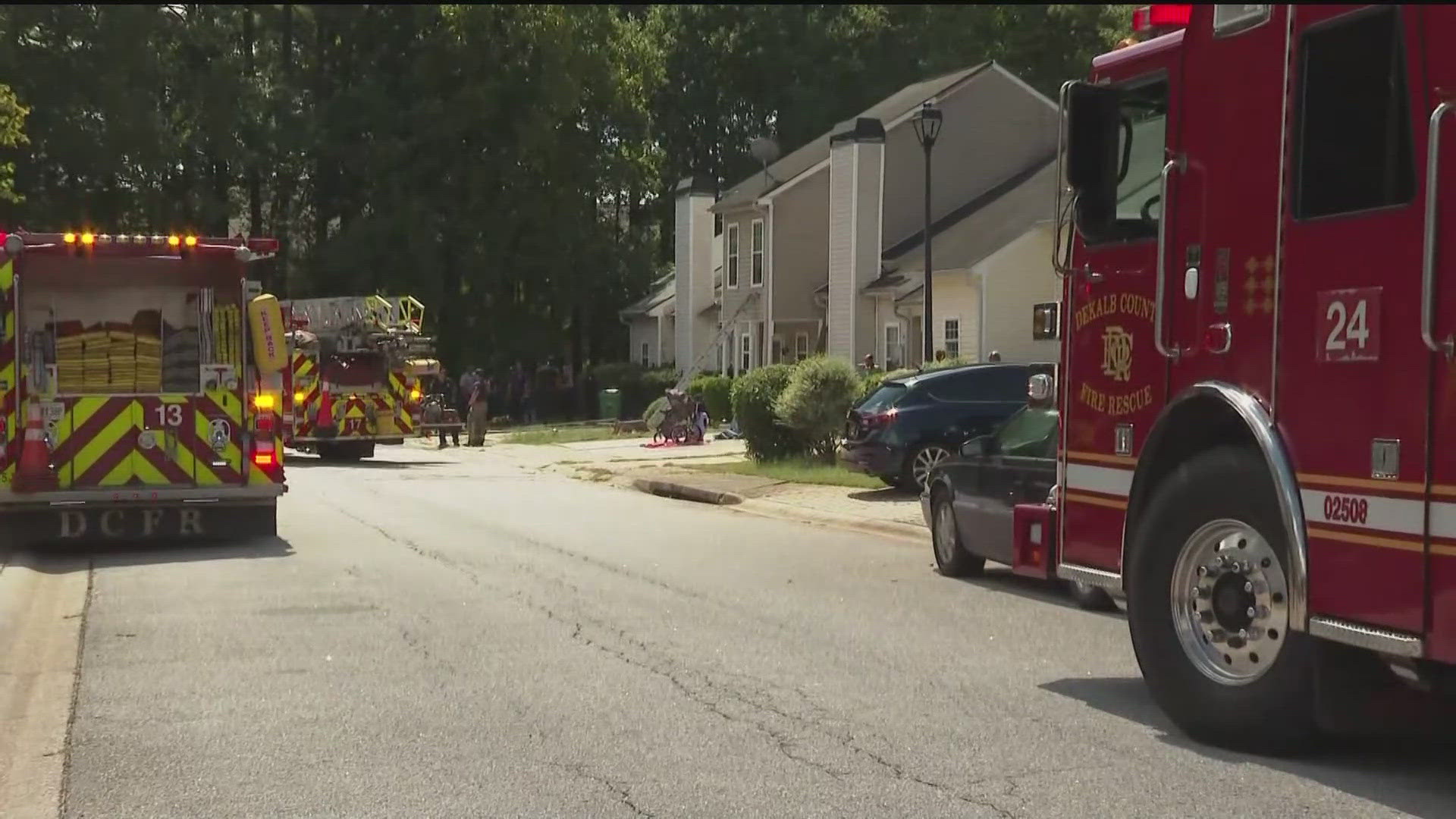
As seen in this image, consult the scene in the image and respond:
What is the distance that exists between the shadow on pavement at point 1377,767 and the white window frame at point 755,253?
36.4 m

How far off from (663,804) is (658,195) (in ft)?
207

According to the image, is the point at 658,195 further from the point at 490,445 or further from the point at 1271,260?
the point at 1271,260

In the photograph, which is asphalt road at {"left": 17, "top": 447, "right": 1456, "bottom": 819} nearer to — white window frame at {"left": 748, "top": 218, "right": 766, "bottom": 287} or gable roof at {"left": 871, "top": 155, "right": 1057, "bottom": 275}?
gable roof at {"left": 871, "top": 155, "right": 1057, "bottom": 275}

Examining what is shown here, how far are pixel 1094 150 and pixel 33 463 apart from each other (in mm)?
9865

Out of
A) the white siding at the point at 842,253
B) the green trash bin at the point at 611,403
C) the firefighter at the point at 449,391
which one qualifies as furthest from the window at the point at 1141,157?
the green trash bin at the point at 611,403

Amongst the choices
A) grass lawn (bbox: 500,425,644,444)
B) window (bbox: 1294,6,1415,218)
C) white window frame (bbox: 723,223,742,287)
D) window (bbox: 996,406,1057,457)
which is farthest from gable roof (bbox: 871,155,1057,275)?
window (bbox: 1294,6,1415,218)

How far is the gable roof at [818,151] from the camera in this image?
40.3 metres

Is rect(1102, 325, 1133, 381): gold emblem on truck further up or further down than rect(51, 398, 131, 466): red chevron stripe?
further up

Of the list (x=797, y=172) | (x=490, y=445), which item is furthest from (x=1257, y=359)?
(x=797, y=172)

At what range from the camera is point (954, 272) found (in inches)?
1387

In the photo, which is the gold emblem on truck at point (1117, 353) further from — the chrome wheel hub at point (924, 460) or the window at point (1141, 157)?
the chrome wheel hub at point (924, 460)

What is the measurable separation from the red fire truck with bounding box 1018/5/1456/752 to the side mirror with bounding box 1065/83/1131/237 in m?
0.01

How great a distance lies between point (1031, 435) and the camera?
1212 centimetres

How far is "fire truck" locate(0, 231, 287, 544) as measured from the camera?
14297mm
